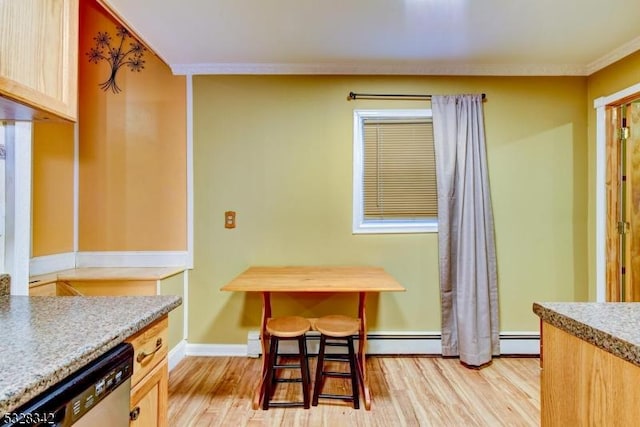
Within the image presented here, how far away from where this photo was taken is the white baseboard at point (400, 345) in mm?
2656

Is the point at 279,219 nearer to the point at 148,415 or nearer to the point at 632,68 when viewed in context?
the point at 148,415

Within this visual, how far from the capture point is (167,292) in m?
2.39

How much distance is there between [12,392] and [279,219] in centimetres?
209

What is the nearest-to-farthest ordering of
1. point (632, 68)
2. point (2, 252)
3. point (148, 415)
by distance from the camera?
1. point (148, 415)
2. point (2, 252)
3. point (632, 68)

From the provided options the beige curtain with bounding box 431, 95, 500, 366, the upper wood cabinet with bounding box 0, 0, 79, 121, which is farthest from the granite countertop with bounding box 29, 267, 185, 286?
the beige curtain with bounding box 431, 95, 500, 366

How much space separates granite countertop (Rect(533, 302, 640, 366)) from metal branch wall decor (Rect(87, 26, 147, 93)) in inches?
127

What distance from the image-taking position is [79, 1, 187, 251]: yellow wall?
8.84ft

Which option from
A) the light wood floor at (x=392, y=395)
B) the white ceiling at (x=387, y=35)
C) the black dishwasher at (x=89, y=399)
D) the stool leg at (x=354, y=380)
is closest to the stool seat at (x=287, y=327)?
the stool leg at (x=354, y=380)

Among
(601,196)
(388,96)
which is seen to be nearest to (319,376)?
(388,96)

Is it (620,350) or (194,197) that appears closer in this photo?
(620,350)

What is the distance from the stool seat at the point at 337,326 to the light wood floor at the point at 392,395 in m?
0.47

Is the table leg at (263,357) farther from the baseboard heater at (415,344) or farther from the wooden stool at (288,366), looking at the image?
the baseboard heater at (415,344)

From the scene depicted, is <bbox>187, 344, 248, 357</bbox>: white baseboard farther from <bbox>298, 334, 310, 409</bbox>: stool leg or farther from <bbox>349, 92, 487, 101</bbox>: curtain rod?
<bbox>349, 92, 487, 101</bbox>: curtain rod

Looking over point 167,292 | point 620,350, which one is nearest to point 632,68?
point 620,350
